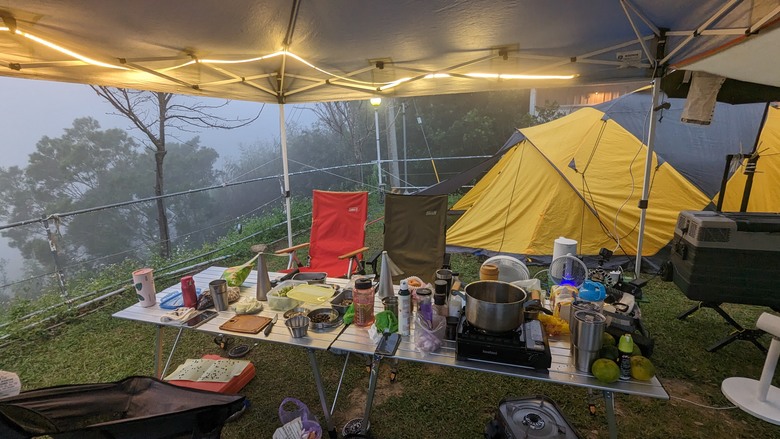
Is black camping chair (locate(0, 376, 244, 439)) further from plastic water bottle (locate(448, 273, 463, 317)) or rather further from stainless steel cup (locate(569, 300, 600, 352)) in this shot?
stainless steel cup (locate(569, 300, 600, 352))

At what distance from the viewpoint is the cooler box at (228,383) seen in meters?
2.12

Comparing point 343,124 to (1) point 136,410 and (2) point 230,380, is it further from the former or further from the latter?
(1) point 136,410

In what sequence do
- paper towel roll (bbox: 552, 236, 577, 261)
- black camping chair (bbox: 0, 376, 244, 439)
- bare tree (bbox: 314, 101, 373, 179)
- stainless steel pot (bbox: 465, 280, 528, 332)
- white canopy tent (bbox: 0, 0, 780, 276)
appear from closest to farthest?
black camping chair (bbox: 0, 376, 244, 439) → stainless steel pot (bbox: 465, 280, 528, 332) → white canopy tent (bbox: 0, 0, 780, 276) → paper towel roll (bbox: 552, 236, 577, 261) → bare tree (bbox: 314, 101, 373, 179)

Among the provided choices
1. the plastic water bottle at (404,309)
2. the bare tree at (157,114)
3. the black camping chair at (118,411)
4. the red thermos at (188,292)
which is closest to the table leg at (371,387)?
the plastic water bottle at (404,309)

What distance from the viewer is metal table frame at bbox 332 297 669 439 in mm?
1323

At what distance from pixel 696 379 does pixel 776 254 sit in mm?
1026

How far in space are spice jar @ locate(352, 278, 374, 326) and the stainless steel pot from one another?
0.51 m

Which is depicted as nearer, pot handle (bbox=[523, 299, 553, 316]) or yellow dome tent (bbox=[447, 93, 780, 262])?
pot handle (bbox=[523, 299, 553, 316])

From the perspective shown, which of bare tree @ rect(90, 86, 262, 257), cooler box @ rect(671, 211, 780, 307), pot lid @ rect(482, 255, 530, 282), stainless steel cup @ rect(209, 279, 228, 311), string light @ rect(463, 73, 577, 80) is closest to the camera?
stainless steel cup @ rect(209, 279, 228, 311)

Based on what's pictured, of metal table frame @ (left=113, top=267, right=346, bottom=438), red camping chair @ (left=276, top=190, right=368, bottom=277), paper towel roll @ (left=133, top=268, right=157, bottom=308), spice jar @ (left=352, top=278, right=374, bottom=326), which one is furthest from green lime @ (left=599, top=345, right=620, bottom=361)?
paper towel roll @ (left=133, top=268, right=157, bottom=308)

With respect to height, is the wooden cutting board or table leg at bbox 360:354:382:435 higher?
the wooden cutting board

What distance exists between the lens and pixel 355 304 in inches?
70.8

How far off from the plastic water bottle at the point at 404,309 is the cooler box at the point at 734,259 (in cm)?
233

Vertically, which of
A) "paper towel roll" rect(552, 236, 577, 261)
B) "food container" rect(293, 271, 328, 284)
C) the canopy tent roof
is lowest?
"paper towel roll" rect(552, 236, 577, 261)
